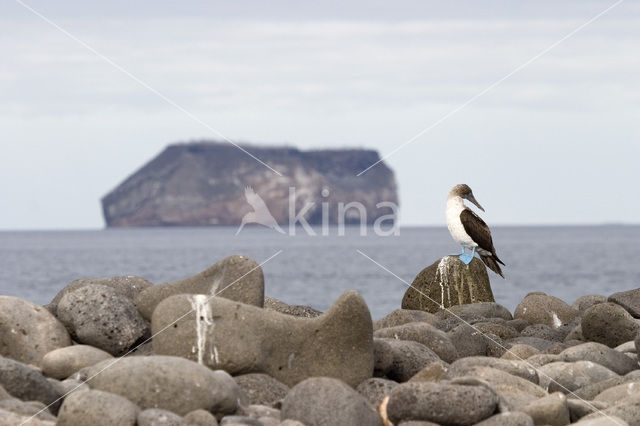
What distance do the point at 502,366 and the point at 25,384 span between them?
14.9 ft

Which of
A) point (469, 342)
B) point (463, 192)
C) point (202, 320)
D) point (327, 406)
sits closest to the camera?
point (327, 406)

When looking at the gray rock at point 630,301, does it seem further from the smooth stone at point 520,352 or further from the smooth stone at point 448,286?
the smooth stone at point 520,352

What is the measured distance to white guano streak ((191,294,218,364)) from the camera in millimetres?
9539

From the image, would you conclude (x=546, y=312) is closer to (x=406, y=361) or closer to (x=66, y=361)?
(x=406, y=361)

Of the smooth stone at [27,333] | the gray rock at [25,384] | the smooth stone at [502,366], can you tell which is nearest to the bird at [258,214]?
the smooth stone at [27,333]

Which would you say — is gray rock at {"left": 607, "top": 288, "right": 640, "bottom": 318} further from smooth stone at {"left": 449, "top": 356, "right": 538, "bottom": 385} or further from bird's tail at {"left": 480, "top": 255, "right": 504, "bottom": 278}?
smooth stone at {"left": 449, "top": 356, "right": 538, "bottom": 385}

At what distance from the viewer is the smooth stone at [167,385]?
328 inches

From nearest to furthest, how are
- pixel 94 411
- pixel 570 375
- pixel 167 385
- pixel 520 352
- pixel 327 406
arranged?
pixel 94 411, pixel 327 406, pixel 167 385, pixel 570 375, pixel 520 352

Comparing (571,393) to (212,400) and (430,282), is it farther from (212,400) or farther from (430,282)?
(430,282)

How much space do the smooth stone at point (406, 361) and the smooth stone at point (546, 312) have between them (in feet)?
16.2

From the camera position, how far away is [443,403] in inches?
320

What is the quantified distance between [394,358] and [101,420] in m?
3.43

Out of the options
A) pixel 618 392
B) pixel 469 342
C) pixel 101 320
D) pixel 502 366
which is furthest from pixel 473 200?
pixel 101 320

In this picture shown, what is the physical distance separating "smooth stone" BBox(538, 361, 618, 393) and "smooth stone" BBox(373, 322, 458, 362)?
3.56 ft
